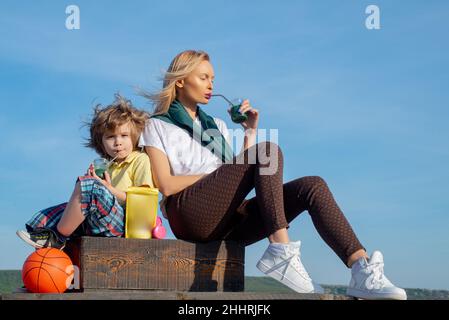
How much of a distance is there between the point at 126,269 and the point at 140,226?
1.09ft

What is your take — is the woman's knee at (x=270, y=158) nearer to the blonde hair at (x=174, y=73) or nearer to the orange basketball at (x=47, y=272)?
the blonde hair at (x=174, y=73)

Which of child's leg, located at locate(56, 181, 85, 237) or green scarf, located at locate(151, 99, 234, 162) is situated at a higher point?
green scarf, located at locate(151, 99, 234, 162)

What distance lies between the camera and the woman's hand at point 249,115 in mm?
5395

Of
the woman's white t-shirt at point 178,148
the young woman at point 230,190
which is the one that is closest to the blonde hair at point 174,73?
the young woman at point 230,190

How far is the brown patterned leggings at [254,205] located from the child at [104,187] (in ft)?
1.24

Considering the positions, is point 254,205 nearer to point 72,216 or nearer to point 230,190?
point 230,190

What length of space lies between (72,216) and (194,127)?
1.18 meters

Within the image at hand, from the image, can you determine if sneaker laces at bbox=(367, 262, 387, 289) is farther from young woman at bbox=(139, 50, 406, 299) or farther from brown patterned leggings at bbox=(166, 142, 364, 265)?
brown patterned leggings at bbox=(166, 142, 364, 265)

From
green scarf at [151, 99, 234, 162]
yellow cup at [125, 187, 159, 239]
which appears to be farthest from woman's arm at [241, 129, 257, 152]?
yellow cup at [125, 187, 159, 239]

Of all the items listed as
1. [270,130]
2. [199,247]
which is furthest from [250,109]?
[199,247]

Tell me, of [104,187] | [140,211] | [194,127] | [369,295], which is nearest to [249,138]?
[194,127]

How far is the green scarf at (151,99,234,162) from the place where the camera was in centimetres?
536

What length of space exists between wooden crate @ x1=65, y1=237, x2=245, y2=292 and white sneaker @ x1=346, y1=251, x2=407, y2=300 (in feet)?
3.14

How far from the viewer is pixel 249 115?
5461 mm
